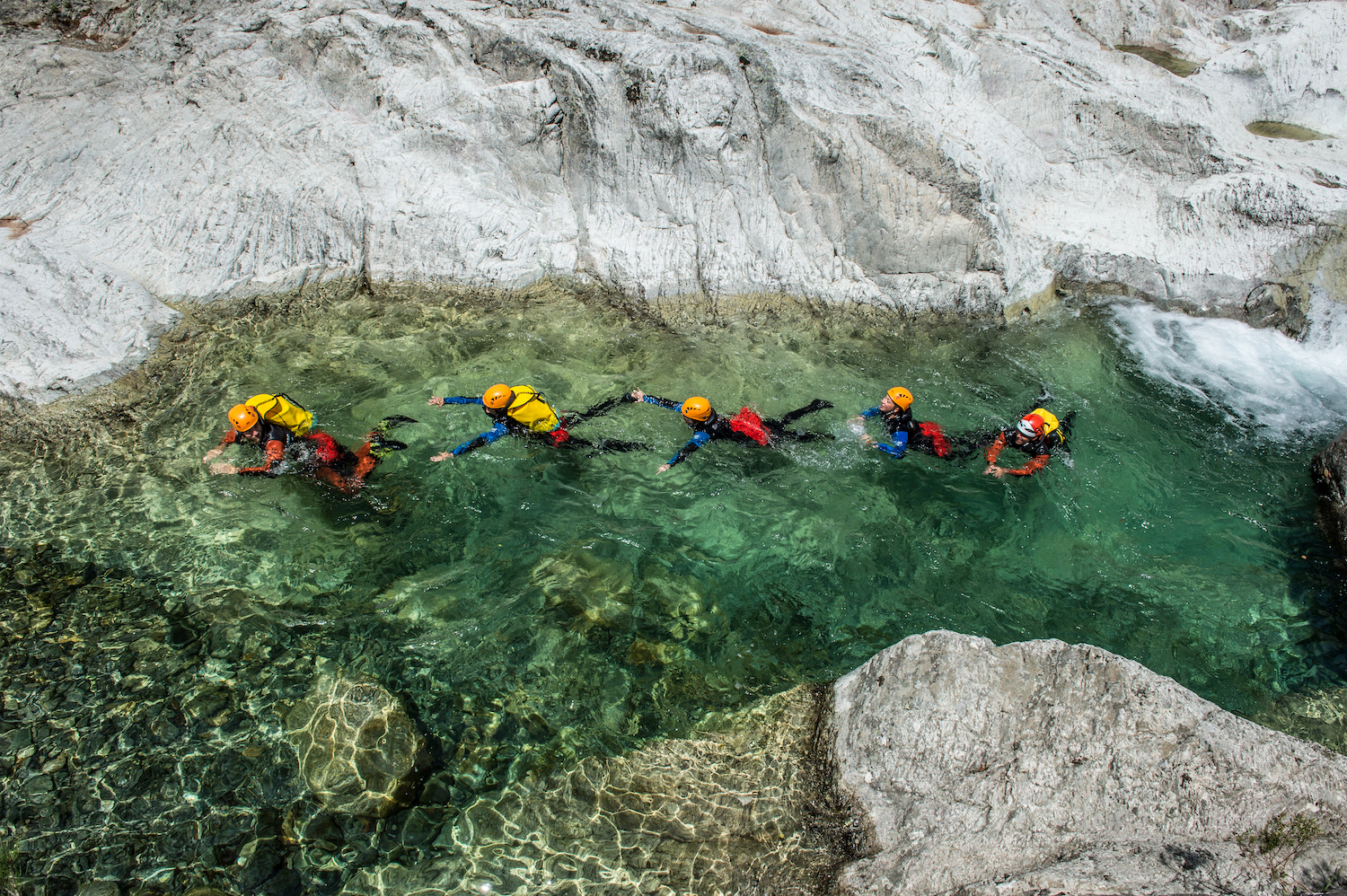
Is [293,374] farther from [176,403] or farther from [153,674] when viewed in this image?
[153,674]

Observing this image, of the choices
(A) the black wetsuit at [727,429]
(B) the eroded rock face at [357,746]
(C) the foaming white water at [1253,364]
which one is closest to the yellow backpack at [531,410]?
(A) the black wetsuit at [727,429]

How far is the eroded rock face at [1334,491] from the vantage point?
813 cm

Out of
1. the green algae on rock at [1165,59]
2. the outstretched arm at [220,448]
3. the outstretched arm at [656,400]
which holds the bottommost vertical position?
the outstretched arm at [220,448]

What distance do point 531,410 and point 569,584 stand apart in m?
2.49

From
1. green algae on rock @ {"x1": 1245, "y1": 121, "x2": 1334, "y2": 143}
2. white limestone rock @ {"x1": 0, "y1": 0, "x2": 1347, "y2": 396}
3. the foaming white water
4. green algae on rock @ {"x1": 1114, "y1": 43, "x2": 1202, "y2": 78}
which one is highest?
green algae on rock @ {"x1": 1114, "y1": 43, "x2": 1202, "y2": 78}

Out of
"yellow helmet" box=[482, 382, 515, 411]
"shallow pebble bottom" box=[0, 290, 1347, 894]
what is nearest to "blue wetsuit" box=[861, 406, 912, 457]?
"shallow pebble bottom" box=[0, 290, 1347, 894]

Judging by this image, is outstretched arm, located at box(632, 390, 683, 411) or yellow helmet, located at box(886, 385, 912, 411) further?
outstretched arm, located at box(632, 390, 683, 411)

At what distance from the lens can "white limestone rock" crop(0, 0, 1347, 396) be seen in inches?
406

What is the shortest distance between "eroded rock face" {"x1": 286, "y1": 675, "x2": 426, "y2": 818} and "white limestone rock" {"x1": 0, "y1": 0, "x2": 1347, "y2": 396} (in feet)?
23.4

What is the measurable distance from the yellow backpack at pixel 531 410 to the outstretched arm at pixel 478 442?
0.22m

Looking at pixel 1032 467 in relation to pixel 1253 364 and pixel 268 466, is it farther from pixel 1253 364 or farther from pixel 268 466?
pixel 268 466

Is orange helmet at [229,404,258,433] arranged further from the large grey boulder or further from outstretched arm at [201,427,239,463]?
the large grey boulder

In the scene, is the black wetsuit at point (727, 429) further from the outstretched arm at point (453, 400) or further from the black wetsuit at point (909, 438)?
the outstretched arm at point (453, 400)

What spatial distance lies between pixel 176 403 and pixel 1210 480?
44.5ft
